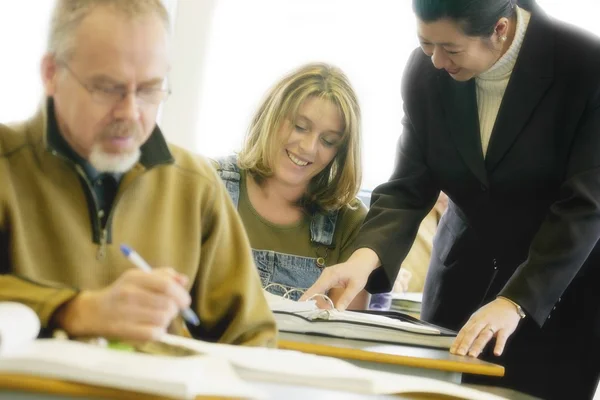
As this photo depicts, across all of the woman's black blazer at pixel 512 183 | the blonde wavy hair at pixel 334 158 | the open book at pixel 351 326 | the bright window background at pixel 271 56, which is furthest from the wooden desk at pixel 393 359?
the bright window background at pixel 271 56

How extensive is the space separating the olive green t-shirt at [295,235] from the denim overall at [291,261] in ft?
0.04

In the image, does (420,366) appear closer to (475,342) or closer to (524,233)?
(475,342)

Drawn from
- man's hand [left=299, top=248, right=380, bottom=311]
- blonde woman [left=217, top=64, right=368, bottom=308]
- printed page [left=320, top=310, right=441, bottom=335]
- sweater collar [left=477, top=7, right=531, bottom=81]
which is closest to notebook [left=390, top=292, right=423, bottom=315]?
blonde woman [left=217, top=64, right=368, bottom=308]

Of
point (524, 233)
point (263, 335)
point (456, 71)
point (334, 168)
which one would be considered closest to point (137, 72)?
point (263, 335)

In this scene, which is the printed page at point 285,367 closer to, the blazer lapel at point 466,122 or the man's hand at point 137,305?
the man's hand at point 137,305

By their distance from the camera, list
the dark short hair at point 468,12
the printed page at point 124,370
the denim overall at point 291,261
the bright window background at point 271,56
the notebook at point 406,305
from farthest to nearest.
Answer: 1. the bright window background at point 271,56
2. the notebook at point 406,305
3. the denim overall at point 291,261
4. the dark short hair at point 468,12
5. the printed page at point 124,370

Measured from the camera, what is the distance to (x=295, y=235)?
2.35 metres

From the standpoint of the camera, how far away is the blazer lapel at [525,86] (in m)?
1.97

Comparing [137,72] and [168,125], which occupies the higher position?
[137,72]

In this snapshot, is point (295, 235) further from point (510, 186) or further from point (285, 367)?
point (285, 367)

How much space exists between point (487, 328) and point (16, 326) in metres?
1.08

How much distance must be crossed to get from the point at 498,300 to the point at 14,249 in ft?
3.55

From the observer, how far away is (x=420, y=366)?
141 cm

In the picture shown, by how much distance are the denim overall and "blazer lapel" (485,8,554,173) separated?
0.55 m
